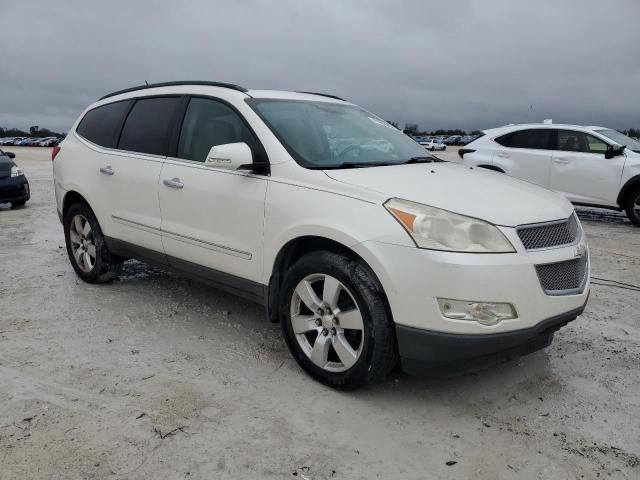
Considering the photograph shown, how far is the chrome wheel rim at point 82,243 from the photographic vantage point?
5.14 metres

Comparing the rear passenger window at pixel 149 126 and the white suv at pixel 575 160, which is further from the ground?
the rear passenger window at pixel 149 126

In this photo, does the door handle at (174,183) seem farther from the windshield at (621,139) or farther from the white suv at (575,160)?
the windshield at (621,139)

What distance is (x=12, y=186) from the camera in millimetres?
10367

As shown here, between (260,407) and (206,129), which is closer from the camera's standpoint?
(260,407)

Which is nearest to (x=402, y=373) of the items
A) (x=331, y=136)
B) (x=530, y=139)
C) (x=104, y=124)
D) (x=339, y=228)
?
(x=339, y=228)

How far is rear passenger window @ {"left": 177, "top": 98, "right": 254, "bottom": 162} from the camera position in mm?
3799

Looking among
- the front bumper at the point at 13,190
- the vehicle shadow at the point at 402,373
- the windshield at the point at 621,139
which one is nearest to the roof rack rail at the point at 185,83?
the vehicle shadow at the point at 402,373

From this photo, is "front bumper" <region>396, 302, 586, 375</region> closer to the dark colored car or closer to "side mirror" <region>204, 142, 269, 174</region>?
"side mirror" <region>204, 142, 269, 174</region>

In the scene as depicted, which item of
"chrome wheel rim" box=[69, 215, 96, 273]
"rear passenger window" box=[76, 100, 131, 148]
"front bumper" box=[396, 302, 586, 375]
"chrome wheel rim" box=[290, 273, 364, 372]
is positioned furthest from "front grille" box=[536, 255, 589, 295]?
"chrome wheel rim" box=[69, 215, 96, 273]

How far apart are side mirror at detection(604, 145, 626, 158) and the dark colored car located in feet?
34.0

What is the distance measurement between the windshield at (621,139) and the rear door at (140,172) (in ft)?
26.2

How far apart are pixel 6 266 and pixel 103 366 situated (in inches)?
123

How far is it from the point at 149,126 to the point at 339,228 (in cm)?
227

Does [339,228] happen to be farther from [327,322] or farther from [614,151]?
[614,151]
